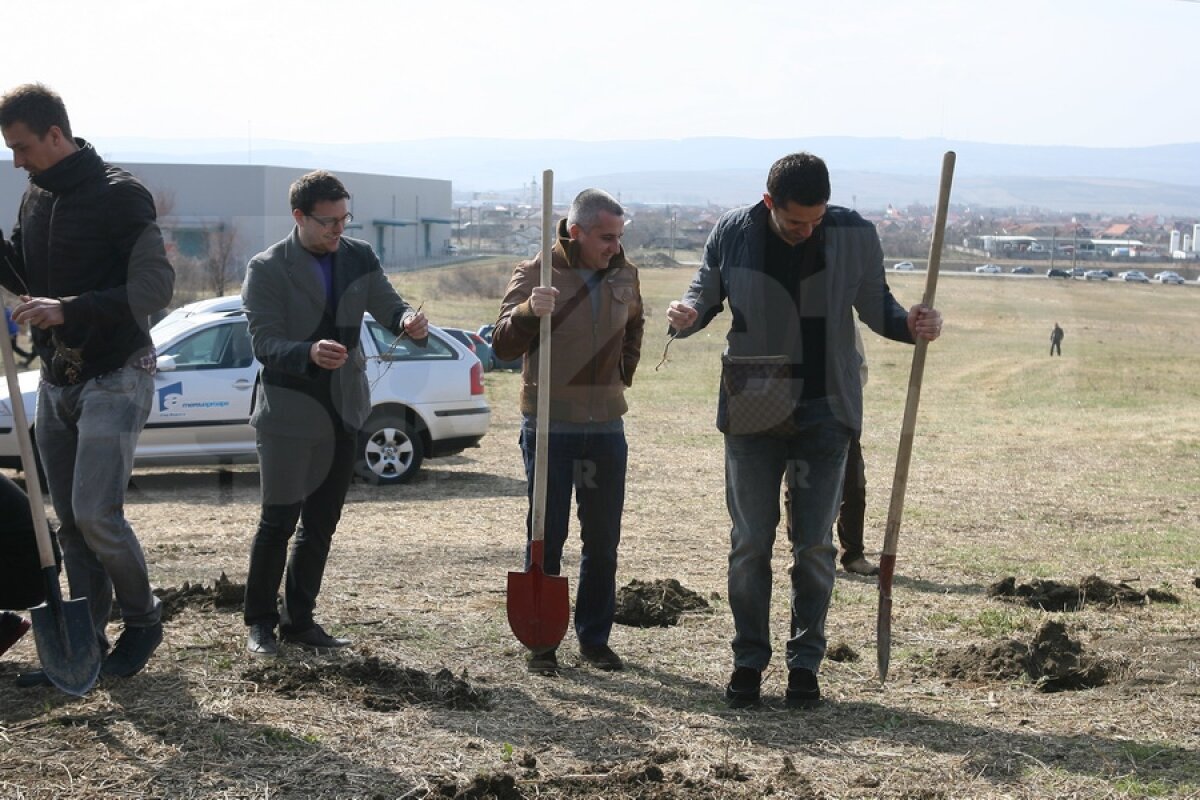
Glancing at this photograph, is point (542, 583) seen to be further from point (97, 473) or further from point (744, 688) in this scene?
point (97, 473)

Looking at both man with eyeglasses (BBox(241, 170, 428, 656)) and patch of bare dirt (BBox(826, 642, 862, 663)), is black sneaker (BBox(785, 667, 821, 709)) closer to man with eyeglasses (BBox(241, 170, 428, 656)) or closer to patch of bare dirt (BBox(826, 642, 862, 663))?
patch of bare dirt (BBox(826, 642, 862, 663))

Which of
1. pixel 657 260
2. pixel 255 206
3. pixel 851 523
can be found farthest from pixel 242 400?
pixel 255 206

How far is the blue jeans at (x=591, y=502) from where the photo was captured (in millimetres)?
5742

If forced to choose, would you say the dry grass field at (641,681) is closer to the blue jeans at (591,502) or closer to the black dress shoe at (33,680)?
the black dress shoe at (33,680)

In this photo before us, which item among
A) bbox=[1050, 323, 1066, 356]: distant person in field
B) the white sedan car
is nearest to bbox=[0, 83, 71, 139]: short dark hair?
the white sedan car

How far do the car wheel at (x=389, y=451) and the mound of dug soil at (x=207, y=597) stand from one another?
5389 mm

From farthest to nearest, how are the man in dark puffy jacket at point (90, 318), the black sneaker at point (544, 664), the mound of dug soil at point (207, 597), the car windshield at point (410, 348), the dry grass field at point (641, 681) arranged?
1. the car windshield at point (410, 348)
2. the mound of dug soil at point (207, 597)
3. the black sneaker at point (544, 664)
4. the man in dark puffy jacket at point (90, 318)
5. the dry grass field at point (641, 681)

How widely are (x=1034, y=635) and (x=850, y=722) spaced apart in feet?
5.05

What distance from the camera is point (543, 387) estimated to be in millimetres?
5512

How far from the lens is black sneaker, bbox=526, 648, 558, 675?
555 cm

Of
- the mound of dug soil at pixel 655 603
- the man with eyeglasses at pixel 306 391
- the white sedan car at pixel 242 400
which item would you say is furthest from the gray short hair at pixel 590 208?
the white sedan car at pixel 242 400

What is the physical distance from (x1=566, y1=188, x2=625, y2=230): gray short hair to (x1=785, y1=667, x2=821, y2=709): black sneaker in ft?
6.22

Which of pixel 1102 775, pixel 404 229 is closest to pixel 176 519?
pixel 1102 775

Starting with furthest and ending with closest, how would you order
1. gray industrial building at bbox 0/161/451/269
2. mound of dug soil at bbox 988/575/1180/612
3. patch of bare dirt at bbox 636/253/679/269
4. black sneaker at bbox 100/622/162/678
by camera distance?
gray industrial building at bbox 0/161/451/269, patch of bare dirt at bbox 636/253/679/269, mound of dug soil at bbox 988/575/1180/612, black sneaker at bbox 100/622/162/678
